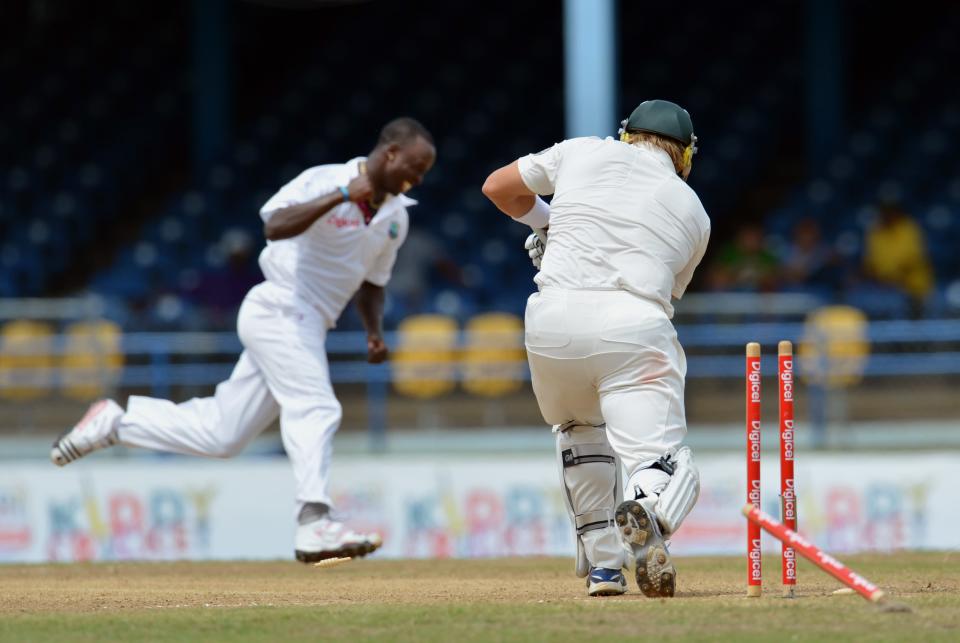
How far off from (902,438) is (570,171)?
25.3ft

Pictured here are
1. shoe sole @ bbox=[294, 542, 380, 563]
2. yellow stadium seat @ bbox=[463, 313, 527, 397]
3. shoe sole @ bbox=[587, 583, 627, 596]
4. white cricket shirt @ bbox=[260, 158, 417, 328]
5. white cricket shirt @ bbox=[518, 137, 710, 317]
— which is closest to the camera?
white cricket shirt @ bbox=[518, 137, 710, 317]

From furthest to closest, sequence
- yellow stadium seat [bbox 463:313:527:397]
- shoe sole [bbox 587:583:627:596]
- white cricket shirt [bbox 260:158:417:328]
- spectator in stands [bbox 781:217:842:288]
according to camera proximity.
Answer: spectator in stands [bbox 781:217:842:288] < yellow stadium seat [bbox 463:313:527:397] < white cricket shirt [bbox 260:158:417:328] < shoe sole [bbox 587:583:627:596]

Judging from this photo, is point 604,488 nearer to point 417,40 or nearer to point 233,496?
point 233,496

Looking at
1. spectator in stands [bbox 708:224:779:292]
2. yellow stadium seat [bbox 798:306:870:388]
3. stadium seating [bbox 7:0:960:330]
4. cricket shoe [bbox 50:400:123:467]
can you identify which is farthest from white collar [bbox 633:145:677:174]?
stadium seating [bbox 7:0:960:330]

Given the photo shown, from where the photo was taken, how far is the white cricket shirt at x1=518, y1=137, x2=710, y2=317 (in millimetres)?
6312

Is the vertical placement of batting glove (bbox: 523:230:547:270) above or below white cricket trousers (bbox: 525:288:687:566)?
above

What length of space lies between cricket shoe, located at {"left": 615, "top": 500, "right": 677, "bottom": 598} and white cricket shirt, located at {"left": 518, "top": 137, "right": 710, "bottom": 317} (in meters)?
0.87

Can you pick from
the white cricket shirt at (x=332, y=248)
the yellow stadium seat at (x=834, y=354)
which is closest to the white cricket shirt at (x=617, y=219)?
the white cricket shirt at (x=332, y=248)

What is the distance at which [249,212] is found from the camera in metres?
19.2

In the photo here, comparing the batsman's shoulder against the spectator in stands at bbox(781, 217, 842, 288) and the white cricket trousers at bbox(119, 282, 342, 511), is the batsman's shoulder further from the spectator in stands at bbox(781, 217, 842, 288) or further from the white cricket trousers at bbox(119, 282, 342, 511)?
the spectator in stands at bbox(781, 217, 842, 288)

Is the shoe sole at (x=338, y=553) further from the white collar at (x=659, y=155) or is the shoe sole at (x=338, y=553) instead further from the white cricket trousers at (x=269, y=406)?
the white collar at (x=659, y=155)

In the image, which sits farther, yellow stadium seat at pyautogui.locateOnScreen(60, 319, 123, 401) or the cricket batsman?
yellow stadium seat at pyautogui.locateOnScreen(60, 319, 123, 401)

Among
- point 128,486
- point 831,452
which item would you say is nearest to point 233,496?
point 128,486

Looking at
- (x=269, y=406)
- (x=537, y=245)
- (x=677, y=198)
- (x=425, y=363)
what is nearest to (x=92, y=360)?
(x=425, y=363)
